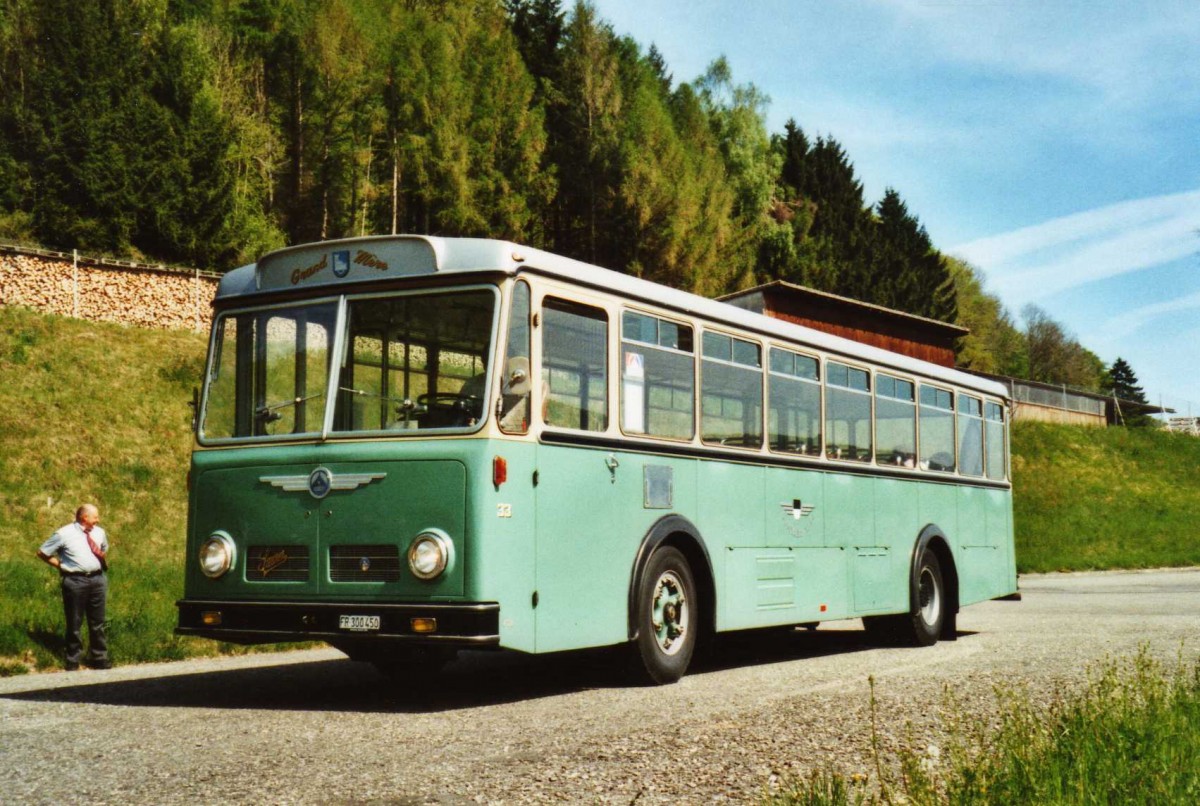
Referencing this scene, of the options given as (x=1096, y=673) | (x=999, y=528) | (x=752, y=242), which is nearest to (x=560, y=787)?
(x=1096, y=673)

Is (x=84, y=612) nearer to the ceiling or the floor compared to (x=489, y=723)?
nearer to the ceiling

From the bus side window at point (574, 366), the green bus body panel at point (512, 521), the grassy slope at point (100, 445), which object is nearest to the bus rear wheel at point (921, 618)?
the green bus body panel at point (512, 521)

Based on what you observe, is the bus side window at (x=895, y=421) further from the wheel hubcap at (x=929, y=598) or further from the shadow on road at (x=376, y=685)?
the shadow on road at (x=376, y=685)

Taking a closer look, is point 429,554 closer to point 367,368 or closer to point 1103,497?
point 367,368

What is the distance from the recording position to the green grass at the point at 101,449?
1772 centimetres

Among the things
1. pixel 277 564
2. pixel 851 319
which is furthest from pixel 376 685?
pixel 851 319

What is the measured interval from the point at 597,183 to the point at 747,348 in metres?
49.2

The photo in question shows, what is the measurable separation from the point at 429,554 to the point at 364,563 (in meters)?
0.55

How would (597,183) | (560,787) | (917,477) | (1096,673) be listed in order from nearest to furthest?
(560,787)
(1096,673)
(917,477)
(597,183)

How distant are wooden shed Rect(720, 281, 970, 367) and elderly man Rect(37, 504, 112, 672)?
119ft

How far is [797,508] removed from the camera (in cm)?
1252

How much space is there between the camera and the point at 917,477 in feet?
49.8

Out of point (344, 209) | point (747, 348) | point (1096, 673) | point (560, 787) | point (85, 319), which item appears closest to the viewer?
point (560, 787)

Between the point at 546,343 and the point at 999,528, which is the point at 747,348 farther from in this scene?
the point at 999,528
